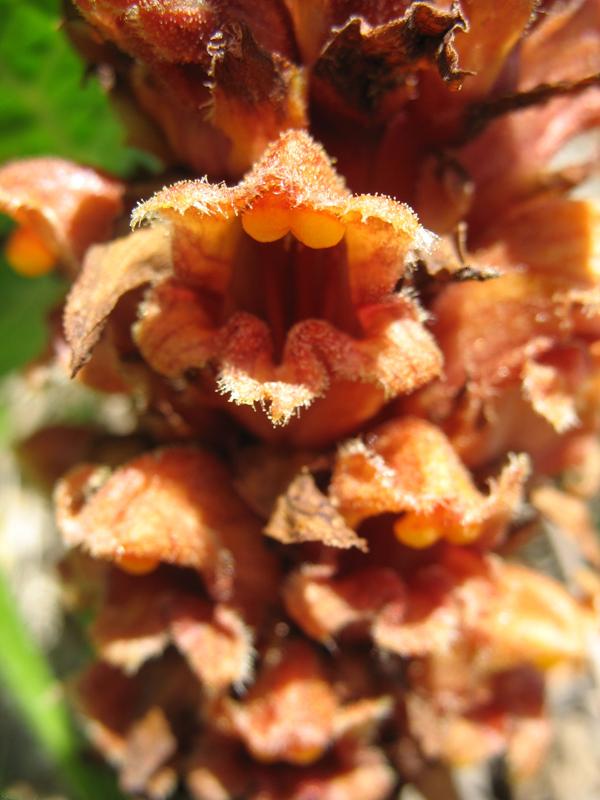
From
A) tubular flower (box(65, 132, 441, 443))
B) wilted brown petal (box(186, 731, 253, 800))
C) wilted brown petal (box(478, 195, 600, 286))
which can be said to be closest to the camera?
tubular flower (box(65, 132, 441, 443))

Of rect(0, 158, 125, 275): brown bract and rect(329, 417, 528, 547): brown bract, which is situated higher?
rect(0, 158, 125, 275): brown bract

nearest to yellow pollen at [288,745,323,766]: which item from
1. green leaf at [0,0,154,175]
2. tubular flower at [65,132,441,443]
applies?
tubular flower at [65,132,441,443]

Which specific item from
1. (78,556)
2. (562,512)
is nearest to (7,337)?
(78,556)

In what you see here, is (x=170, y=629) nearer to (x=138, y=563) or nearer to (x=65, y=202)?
(x=138, y=563)

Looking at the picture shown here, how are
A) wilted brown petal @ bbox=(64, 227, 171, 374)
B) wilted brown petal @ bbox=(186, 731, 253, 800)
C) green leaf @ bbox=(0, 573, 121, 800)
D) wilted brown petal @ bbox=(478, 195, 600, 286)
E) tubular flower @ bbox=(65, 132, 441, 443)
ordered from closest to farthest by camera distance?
tubular flower @ bbox=(65, 132, 441, 443), wilted brown petal @ bbox=(64, 227, 171, 374), wilted brown petal @ bbox=(478, 195, 600, 286), wilted brown petal @ bbox=(186, 731, 253, 800), green leaf @ bbox=(0, 573, 121, 800)

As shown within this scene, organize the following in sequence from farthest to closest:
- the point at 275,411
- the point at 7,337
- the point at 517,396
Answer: the point at 7,337 → the point at 517,396 → the point at 275,411

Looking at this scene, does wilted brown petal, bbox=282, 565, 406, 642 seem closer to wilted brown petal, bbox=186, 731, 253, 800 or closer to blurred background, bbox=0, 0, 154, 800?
wilted brown petal, bbox=186, 731, 253, 800

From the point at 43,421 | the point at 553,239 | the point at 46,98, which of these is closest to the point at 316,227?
the point at 553,239

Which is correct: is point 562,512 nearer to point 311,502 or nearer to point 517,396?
point 517,396

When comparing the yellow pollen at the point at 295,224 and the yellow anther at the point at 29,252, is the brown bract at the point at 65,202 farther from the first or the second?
the yellow pollen at the point at 295,224
